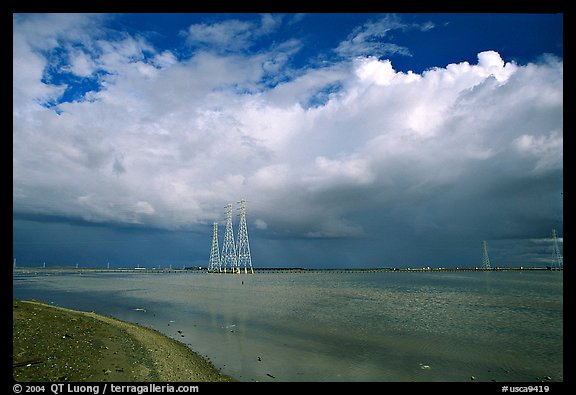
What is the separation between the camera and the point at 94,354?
14.6 m

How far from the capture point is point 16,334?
1625 cm

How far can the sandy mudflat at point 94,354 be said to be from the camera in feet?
38.7

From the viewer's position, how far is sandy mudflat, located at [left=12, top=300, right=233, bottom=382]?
1179 centimetres

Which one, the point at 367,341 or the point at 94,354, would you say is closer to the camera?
the point at 94,354

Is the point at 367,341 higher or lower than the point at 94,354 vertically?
lower

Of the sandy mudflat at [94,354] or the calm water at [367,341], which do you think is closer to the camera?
the sandy mudflat at [94,354]

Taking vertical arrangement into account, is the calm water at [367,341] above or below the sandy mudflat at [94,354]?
below

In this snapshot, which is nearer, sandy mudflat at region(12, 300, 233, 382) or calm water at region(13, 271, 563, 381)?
sandy mudflat at region(12, 300, 233, 382)
